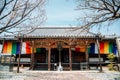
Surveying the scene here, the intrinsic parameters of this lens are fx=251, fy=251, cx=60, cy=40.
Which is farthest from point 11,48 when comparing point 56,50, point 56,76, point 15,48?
point 56,76

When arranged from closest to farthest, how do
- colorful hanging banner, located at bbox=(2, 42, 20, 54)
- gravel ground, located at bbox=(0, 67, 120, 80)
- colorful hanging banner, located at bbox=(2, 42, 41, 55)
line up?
gravel ground, located at bbox=(0, 67, 120, 80) < colorful hanging banner, located at bbox=(2, 42, 41, 55) < colorful hanging banner, located at bbox=(2, 42, 20, 54)

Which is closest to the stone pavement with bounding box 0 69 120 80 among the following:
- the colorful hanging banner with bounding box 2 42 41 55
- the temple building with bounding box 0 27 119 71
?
the temple building with bounding box 0 27 119 71

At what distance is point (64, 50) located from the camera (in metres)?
29.2

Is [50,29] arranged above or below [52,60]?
above

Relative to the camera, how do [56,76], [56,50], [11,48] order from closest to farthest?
1. [56,76]
2. [56,50]
3. [11,48]

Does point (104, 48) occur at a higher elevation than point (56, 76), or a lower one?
higher

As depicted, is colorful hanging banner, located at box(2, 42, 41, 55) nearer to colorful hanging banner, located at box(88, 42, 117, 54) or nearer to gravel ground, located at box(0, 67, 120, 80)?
colorful hanging banner, located at box(88, 42, 117, 54)

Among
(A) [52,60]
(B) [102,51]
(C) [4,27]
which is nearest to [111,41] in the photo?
(B) [102,51]

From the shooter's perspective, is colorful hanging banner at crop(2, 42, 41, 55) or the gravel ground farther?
colorful hanging banner at crop(2, 42, 41, 55)

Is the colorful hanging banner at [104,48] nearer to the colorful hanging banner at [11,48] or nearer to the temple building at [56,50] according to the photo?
the temple building at [56,50]

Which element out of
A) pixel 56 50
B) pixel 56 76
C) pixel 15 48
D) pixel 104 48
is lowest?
pixel 56 76

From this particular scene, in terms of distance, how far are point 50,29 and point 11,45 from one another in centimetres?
593

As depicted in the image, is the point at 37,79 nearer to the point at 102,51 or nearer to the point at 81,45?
the point at 81,45

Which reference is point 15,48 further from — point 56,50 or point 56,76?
point 56,76
